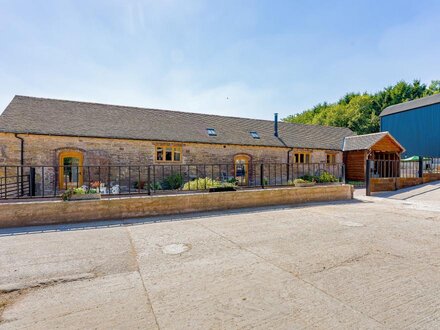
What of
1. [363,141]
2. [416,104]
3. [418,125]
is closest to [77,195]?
[363,141]

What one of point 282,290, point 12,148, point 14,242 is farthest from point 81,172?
point 282,290

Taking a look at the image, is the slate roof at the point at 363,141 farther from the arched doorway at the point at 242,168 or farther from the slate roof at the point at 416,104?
the slate roof at the point at 416,104

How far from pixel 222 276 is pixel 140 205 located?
4.24 m

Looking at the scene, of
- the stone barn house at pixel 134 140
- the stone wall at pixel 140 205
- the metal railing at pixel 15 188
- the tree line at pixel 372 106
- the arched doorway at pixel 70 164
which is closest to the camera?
the stone wall at pixel 140 205

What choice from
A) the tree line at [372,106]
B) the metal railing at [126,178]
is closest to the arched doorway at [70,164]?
the metal railing at [126,178]

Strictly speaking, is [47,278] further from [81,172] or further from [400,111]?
[400,111]

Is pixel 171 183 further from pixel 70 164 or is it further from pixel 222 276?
pixel 222 276

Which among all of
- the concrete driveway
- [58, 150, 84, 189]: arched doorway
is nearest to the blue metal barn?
the concrete driveway

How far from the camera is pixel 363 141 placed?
18969 millimetres

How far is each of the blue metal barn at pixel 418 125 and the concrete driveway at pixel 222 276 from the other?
25938mm

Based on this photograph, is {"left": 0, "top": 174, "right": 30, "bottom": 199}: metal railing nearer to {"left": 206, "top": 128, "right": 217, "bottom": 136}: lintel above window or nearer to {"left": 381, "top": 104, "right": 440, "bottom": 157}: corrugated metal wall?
{"left": 206, "top": 128, "right": 217, "bottom": 136}: lintel above window

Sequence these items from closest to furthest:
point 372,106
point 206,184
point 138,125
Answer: point 206,184, point 138,125, point 372,106

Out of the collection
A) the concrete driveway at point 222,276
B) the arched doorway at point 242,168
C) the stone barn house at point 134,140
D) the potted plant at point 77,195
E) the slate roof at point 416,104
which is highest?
the slate roof at point 416,104

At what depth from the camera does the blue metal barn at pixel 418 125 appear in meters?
25.2
